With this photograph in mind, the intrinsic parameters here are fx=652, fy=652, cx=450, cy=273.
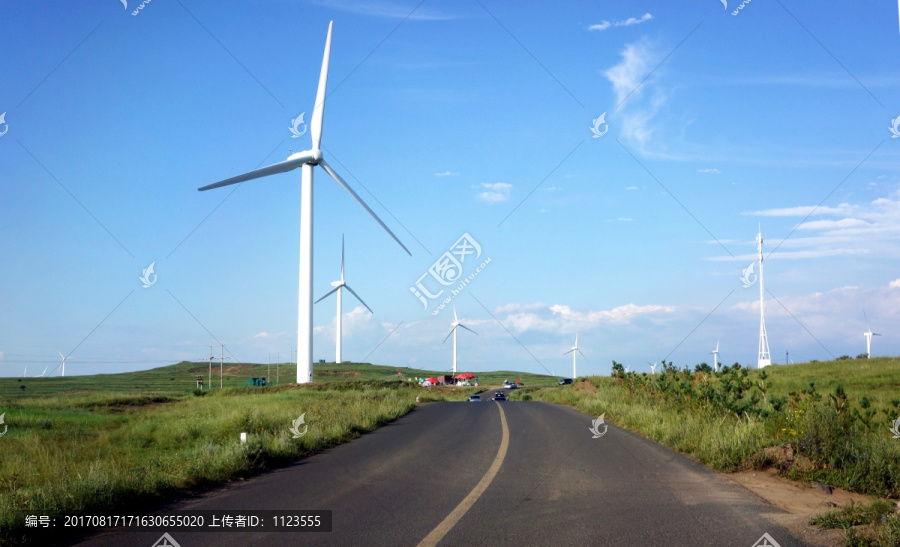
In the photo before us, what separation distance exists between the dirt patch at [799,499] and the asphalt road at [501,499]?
7.6 inches

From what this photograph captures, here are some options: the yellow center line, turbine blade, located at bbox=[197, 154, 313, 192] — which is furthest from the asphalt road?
turbine blade, located at bbox=[197, 154, 313, 192]

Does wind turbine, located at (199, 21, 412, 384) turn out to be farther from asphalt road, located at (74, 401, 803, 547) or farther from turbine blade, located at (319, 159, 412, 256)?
asphalt road, located at (74, 401, 803, 547)

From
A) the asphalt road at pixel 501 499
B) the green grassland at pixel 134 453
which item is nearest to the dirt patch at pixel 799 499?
the asphalt road at pixel 501 499

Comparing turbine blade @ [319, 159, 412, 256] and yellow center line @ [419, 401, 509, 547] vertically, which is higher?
turbine blade @ [319, 159, 412, 256]

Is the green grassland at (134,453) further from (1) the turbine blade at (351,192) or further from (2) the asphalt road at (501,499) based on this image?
(1) the turbine blade at (351,192)

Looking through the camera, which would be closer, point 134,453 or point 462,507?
point 462,507

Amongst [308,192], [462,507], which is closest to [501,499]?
[462,507]

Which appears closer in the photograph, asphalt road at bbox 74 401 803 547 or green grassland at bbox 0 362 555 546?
asphalt road at bbox 74 401 803 547

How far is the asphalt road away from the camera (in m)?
6.52

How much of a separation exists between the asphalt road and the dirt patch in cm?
19

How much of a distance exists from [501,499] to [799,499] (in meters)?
3.91

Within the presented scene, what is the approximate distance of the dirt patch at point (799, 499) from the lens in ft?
21.4

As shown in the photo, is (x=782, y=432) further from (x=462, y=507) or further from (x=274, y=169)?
(x=274, y=169)

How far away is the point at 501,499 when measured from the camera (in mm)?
8367
